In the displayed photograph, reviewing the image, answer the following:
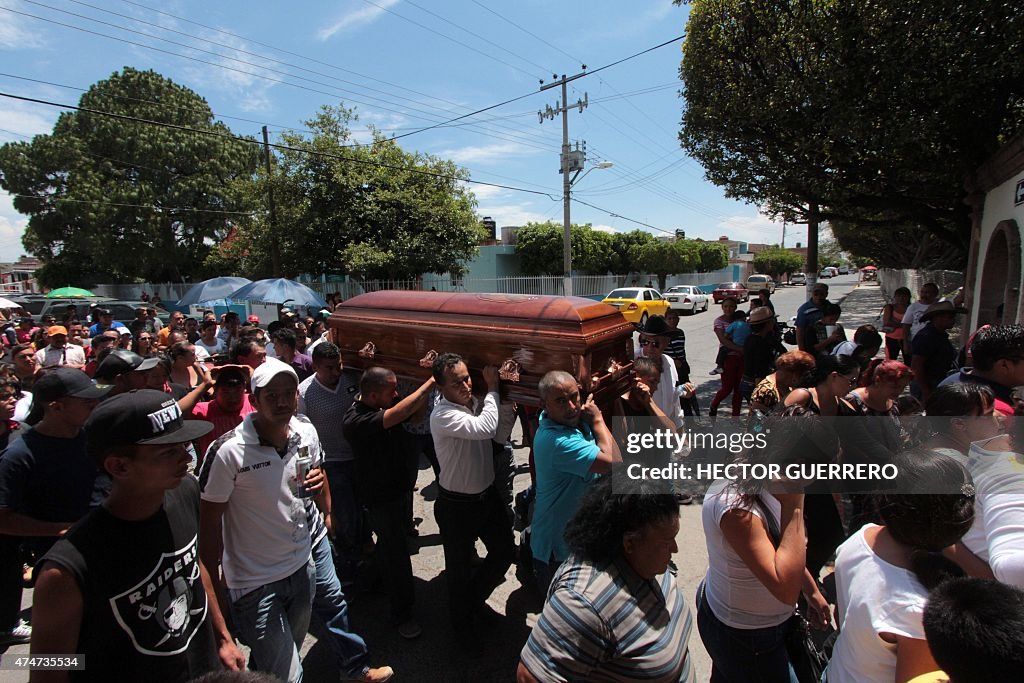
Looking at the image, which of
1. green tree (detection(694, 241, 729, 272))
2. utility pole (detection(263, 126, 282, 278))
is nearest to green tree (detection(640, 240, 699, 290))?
green tree (detection(694, 241, 729, 272))

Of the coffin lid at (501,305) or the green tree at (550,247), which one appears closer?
the coffin lid at (501,305)

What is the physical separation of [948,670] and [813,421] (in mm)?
1240

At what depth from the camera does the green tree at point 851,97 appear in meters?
5.54

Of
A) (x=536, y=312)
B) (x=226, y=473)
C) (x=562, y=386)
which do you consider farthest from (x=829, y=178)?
(x=226, y=473)

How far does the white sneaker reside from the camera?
2648 millimetres

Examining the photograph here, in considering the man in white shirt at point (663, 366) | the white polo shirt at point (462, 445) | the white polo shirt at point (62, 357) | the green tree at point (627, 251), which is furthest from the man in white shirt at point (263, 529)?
the green tree at point (627, 251)

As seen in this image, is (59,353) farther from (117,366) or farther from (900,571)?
(900,571)

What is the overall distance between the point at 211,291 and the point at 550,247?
1594 centimetres

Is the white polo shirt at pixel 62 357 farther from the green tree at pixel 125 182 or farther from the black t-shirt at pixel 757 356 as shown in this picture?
the green tree at pixel 125 182

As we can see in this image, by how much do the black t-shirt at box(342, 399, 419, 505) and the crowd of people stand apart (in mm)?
13

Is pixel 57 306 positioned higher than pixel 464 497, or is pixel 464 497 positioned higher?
pixel 57 306

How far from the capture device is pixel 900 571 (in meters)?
1.35

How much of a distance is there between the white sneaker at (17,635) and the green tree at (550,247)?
22.5 meters

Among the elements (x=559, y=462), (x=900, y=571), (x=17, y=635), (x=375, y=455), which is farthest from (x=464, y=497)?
(x=17, y=635)
